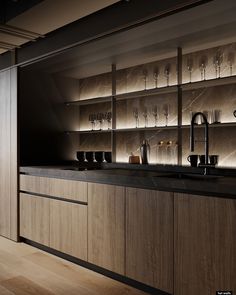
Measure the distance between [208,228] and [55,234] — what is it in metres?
1.80

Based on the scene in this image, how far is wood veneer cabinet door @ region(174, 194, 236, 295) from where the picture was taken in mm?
2139

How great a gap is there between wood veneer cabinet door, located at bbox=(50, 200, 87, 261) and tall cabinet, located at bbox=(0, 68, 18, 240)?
0.81m

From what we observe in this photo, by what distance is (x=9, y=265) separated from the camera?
3328mm

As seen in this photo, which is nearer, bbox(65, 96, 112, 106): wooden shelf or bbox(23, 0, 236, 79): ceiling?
bbox(23, 0, 236, 79): ceiling

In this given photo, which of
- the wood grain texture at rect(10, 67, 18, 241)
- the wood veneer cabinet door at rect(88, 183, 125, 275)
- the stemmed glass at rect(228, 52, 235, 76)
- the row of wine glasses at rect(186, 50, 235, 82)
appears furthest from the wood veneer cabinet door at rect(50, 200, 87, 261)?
the stemmed glass at rect(228, 52, 235, 76)

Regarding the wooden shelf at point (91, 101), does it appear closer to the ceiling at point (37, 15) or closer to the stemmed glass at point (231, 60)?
the ceiling at point (37, 15)

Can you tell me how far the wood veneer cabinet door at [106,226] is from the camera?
2.83 meters

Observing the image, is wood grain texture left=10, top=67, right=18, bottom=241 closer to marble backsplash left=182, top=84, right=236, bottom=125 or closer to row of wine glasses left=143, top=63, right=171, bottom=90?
row of wine glasses left=143, top=63, right=171, bottom=90

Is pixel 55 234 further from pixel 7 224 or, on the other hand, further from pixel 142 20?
pixel 142 20

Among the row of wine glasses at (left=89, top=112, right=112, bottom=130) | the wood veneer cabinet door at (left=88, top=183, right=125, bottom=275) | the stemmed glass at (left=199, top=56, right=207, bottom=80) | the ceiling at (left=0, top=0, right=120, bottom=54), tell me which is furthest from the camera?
the row of wine glasses at (left=89, top=112, right=112, bottom=130)

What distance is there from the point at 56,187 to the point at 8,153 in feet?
3.60

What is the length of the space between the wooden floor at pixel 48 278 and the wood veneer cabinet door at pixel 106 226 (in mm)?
137

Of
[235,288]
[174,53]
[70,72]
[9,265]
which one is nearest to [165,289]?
[235,288]

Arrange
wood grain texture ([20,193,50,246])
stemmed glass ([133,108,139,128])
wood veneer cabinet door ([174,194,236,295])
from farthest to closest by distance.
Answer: stemmed glass ([133,108,139,128])
wood grain texture ([20,193,50,246])
wood veneer cabinet door ([174,194,236,295])
